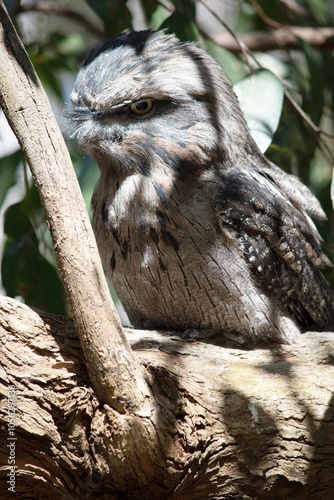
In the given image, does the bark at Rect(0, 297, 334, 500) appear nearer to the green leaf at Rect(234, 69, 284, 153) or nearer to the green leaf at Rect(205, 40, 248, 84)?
the green leaf at Rect(234, 69, 284, 153)

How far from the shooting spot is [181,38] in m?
2.85

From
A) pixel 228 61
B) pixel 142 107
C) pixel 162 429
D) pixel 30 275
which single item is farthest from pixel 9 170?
pixel 162 429

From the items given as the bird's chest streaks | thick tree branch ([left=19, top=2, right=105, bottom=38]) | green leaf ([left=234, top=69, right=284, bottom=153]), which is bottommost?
the bird's chest streaks

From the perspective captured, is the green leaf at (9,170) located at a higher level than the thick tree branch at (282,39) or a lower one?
lower

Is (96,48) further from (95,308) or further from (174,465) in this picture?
(174,465)

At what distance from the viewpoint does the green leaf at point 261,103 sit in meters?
2.49

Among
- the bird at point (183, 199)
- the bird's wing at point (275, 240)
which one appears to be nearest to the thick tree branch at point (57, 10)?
the bird at point (183, 199)

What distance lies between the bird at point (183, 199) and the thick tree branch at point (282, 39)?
1.39 metres

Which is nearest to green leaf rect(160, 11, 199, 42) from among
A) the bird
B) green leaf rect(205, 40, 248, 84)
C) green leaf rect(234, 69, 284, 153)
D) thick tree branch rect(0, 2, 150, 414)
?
green leaf rect(205, 40, 248, 84)

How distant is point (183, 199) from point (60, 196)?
79cm

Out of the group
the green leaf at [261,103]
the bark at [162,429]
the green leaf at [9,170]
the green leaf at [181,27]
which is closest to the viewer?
the bark at [162,429]

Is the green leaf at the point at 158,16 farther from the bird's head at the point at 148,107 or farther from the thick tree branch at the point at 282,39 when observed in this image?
the bird's head at the point at 148,107

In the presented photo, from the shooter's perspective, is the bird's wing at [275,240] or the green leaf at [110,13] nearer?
the bird's wing at [275,240]

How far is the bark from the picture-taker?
5.12 ft
